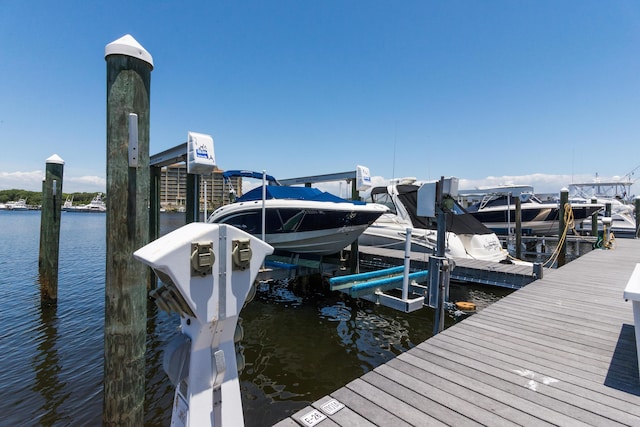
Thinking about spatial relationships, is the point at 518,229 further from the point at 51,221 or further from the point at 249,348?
the point at 51,221

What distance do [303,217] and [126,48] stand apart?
6.28 metres

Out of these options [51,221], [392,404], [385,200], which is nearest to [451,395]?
[392,404]

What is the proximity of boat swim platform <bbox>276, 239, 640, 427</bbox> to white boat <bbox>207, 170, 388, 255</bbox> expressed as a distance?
464cm

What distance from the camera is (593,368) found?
3.07 meters

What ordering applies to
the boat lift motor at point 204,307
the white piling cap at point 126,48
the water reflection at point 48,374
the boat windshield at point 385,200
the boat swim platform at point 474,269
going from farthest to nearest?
1. the boat windshield at point 385,200
2. the boat swim platform at point 474,269
3. the water reflection at point 48,374
4. the white piling cap at point 126,48
5. the boat lift motor at point 204,307

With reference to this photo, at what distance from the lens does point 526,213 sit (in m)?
20.4

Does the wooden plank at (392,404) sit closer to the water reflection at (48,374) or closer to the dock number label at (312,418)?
the dock number label at (312,418)

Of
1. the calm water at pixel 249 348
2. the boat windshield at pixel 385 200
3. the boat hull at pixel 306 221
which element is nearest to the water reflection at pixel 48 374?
the calm water at pixel 249 348

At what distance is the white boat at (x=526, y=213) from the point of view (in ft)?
65.7

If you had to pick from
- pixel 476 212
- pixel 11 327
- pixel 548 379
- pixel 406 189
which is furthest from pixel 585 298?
pixel 476 212

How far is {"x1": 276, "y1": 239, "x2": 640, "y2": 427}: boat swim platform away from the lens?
93.7 inches

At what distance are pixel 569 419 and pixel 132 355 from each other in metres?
3.58

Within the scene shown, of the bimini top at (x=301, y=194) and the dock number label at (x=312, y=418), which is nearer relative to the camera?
the dock number label at (x=312, y=418)

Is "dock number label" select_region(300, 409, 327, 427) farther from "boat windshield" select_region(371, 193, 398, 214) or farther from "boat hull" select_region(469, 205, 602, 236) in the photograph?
"boat hull" select_region(469, 205, 602, 236)
